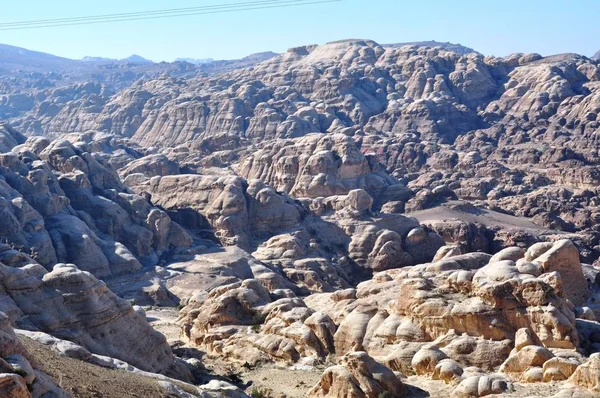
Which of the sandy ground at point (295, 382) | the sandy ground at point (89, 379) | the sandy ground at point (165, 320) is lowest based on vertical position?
the sandy ground at point (165, 320)

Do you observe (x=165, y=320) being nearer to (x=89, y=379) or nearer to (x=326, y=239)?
(x=326, y=239)

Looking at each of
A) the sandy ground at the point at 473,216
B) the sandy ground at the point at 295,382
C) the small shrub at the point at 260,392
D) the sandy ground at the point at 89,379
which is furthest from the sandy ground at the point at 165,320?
the sandy ground at the point at 473,216

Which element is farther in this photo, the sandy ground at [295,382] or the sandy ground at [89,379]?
the sandy ground at [295,382]

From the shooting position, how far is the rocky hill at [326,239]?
3888cm

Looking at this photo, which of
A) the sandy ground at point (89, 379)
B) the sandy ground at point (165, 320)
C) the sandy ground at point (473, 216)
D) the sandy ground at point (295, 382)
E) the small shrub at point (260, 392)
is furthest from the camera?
the sandy ground at point (473, 216)

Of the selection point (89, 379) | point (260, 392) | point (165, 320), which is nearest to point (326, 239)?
point (165, 320)

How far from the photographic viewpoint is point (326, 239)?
8038 centimetres

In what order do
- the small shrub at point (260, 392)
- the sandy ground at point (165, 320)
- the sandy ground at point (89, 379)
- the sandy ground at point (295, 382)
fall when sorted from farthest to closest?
1. the sandy ground at point (165, 320)
2. the small shrub at point (260, 392)
3. the sandy ground at point (295, 382)
4. the sandy ground at point (89, 379)

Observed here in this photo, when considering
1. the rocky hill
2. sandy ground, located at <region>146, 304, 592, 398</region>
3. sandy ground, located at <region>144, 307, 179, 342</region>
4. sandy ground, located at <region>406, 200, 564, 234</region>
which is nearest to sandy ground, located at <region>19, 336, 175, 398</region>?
the rocky hill

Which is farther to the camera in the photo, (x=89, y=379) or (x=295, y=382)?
(x=295, y=382)

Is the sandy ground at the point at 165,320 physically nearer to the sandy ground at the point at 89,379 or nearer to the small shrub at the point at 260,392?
the small shrub at the point at 260,392

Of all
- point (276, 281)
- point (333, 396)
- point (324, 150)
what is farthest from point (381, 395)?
point (324, 150)

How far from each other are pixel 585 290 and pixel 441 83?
123 metres

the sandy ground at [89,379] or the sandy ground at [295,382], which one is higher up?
the sandy ground at [89,379]
